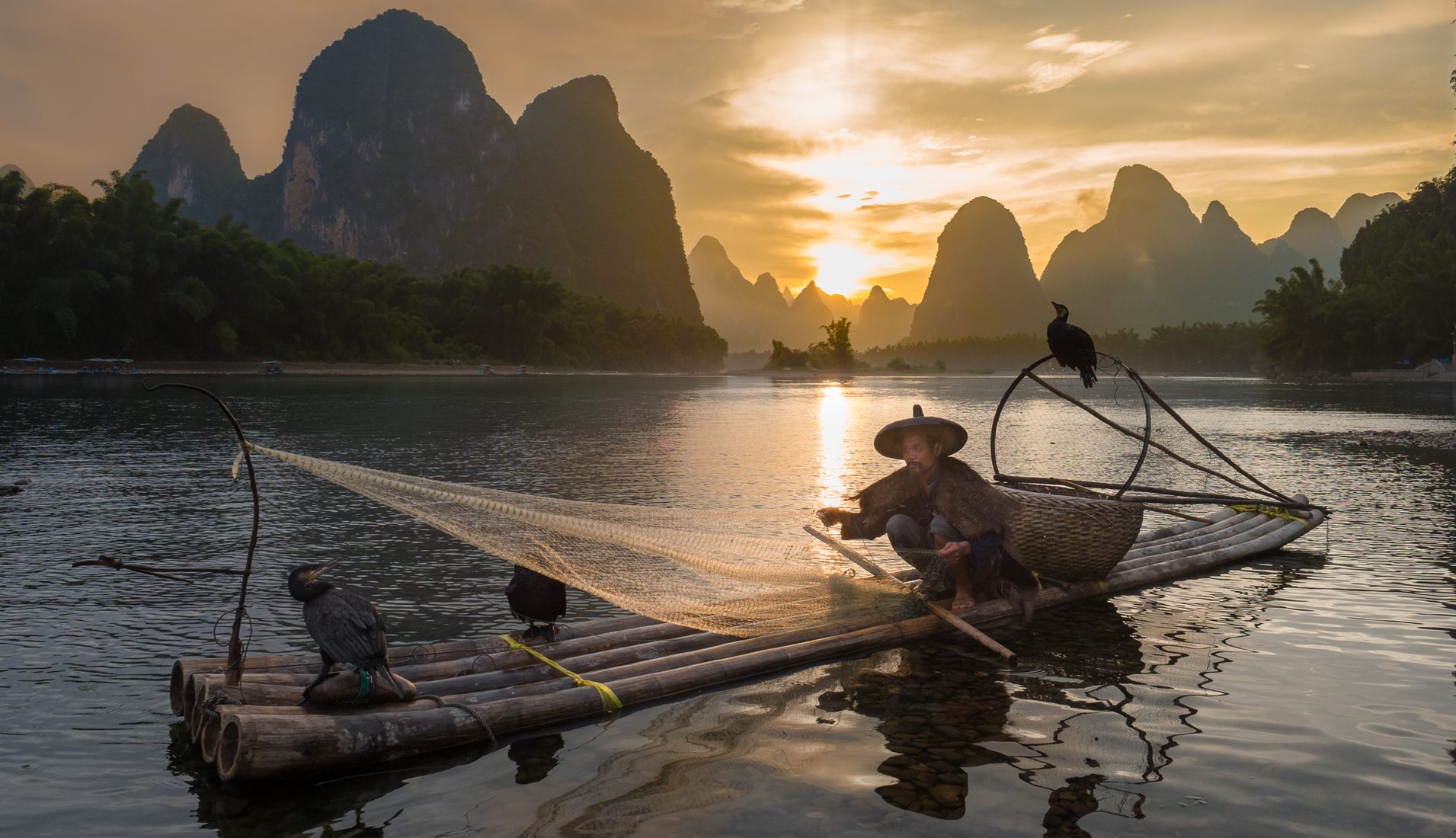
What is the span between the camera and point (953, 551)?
23.5 feet

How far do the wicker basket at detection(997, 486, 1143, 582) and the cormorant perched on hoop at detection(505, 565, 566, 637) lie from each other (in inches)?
143

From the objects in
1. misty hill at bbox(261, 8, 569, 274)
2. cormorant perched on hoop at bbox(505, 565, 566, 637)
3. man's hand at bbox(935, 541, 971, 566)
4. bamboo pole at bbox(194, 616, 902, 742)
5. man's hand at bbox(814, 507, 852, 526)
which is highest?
misty hill at bbox(261, 8, 569, 274)

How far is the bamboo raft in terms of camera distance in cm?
455

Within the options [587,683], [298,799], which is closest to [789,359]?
[587,683]

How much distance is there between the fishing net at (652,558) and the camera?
5.46 metres

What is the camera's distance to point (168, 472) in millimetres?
18312

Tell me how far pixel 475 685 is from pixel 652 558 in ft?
5.33

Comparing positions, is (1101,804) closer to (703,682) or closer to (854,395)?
(703,682)

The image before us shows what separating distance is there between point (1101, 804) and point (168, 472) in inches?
747

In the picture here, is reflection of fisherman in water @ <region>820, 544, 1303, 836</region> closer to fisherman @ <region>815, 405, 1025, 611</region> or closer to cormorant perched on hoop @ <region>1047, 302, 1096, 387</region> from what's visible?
fisherman @ <region>815, 405, 1025, 611</region>

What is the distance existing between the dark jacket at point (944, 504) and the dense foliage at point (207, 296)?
65860 millimetres

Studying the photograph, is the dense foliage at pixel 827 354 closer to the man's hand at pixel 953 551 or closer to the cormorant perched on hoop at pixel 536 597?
the man's hand at pixel 953 551

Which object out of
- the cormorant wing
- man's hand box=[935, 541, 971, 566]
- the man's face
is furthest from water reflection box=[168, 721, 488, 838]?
the man's face

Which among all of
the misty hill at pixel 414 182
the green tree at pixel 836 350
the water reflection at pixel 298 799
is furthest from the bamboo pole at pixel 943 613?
the misty hill at pixel 414 182
